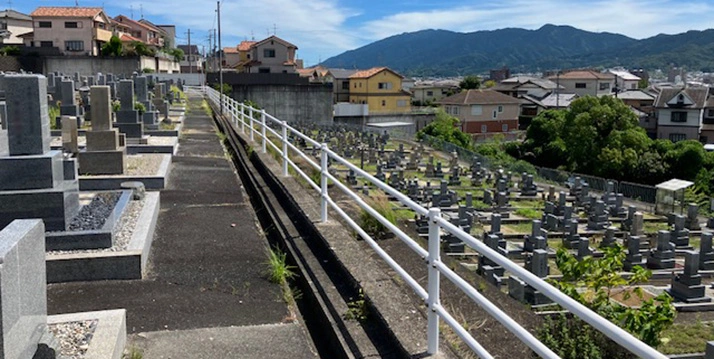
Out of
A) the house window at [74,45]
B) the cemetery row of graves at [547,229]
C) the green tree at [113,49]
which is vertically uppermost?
the house window at [74,45]

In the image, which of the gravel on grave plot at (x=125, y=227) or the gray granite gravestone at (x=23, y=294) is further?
the gravel on grave plot at (x=125, y=227)

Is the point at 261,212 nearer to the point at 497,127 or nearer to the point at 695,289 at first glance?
the point at 695,289

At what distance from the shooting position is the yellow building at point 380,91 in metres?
84.9

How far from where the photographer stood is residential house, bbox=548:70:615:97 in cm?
11119

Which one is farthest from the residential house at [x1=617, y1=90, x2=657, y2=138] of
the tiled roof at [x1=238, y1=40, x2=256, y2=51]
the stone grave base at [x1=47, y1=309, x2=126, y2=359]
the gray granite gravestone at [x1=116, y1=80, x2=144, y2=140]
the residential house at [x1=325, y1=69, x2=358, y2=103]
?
the stone grave base at [x1=47, y1=309, x2=126, y2=359]

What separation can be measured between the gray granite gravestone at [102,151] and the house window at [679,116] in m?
70.5

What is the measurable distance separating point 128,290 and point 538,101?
9278 centimetres

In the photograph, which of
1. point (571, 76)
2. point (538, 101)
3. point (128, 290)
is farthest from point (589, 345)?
point (571, 76)

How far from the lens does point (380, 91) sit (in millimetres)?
85688

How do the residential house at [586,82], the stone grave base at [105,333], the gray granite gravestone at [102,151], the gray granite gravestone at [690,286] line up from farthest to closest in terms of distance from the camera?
1. the residential house at [586,82]
2. the gray granite gravestone at [690,286]
3. the gray granite gravestone at [102,151]
4. the stone grave base at [105,333]

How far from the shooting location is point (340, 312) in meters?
4.59

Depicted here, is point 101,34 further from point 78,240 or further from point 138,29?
point 78,240

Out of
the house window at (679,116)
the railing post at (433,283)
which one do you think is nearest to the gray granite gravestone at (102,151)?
the railing post at (433,283)

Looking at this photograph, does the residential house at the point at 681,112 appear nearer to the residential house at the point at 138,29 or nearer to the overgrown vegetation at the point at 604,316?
the residential house at the point at 138,29
